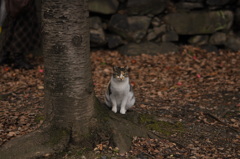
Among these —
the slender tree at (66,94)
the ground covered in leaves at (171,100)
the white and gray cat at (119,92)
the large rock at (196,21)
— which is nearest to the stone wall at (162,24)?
the large rock at (196,21)

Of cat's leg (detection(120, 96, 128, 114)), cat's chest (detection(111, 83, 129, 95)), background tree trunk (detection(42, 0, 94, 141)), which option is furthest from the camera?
cat's leg (detection(120, 96, 128, 114))

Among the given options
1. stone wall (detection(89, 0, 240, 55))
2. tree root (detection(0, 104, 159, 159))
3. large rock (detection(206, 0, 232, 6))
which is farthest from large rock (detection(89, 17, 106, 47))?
tree root (detection(0, 104, 159, 159))

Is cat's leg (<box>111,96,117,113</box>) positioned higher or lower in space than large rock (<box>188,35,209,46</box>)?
lower

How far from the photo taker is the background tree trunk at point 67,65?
337 centimetres

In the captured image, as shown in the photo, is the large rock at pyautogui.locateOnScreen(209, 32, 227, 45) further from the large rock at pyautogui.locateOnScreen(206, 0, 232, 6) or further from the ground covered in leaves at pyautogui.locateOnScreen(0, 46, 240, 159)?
the large rock at pyautogui.locateOnScreen(206, 0, 232, 6)

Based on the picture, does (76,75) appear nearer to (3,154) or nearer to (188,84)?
(3,154)

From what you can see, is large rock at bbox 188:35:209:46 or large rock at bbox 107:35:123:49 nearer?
large rock at bbox 107:35:123:49

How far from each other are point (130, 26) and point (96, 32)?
0.96 metres

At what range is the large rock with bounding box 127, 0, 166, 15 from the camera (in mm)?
8914

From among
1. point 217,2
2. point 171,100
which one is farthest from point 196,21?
point 171,100

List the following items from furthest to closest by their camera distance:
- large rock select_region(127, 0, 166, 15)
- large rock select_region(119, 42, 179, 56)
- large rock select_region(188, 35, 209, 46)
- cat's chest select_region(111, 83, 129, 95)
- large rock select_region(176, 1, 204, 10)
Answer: large rock select_region(188, 35, 209, 46)
large rock select_region(176, 1, 204, 10)
large rock select_region(127, 0, 166, 15)
large rock select_region(119, 42, 179, 56)
cat's chest select_region(111, 83, 129, 95)

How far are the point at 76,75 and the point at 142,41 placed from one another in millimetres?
5834

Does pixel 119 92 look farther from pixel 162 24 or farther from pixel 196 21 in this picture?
pixel 196 21

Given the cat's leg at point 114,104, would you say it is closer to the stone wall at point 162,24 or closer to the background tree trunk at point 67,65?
the background tree trunk at point 67,65
